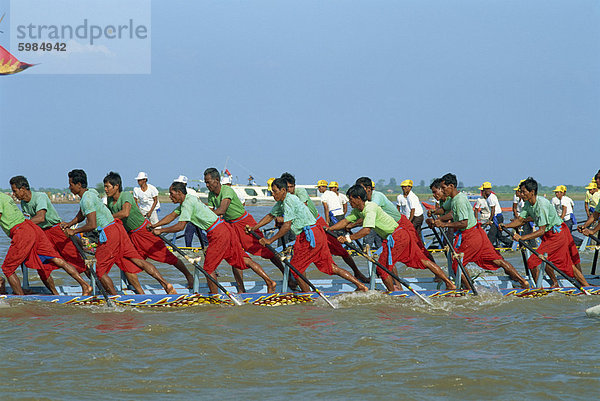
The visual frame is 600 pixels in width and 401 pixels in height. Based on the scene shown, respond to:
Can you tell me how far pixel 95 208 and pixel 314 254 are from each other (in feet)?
9.49

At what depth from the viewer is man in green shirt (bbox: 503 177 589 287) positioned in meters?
9.45

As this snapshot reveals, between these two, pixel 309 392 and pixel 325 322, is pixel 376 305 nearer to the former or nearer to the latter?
pixel 325 322

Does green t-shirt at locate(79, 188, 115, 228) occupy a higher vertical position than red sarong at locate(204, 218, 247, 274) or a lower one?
higher

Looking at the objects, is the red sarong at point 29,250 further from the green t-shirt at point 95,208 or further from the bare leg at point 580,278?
the bare leg at point 580,278

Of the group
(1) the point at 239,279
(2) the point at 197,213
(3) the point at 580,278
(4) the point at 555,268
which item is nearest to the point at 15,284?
(2) the point at 197,213

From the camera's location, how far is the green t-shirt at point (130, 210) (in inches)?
348

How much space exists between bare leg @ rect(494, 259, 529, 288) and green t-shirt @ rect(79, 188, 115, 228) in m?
5.23

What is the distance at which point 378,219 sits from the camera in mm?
8914

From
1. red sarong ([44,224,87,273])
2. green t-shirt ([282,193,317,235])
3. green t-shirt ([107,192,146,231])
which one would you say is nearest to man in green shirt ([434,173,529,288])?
green t-shirt ([282,193,317,235])

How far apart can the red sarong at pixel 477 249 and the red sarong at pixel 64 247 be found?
17.3 feet

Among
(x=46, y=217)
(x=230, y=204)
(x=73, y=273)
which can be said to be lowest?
(x=73, y=273)

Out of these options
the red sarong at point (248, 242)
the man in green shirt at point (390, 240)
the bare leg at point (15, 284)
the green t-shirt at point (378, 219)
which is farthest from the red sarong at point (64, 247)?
the green t-shirt at point (378, 219)

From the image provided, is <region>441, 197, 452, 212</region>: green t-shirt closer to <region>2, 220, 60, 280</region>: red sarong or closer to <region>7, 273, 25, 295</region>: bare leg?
<region>2, 220, 60, 280</region>: red sarong

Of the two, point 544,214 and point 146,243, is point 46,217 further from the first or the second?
point 544,214
